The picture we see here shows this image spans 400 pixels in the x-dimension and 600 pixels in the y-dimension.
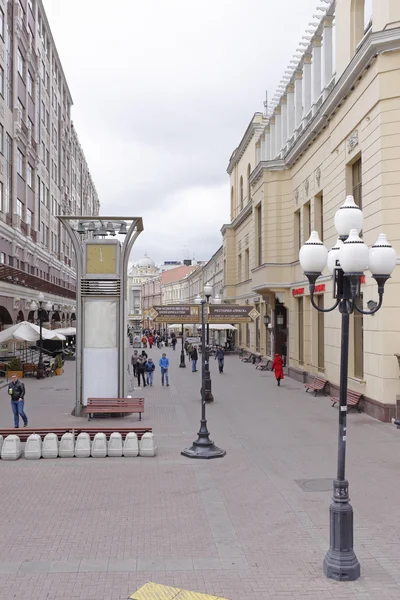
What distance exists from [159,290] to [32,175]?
7960cm

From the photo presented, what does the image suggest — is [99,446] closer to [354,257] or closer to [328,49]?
[354,257]

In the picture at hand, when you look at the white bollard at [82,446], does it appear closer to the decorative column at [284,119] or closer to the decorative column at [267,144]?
the decorative column at [284,119]

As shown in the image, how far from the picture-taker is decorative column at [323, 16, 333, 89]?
22.6m

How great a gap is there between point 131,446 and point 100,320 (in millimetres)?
5847

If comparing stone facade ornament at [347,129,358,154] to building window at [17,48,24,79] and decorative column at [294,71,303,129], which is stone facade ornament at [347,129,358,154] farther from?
building window at [17,48,24,79]

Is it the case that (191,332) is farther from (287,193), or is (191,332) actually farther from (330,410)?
(330,410)

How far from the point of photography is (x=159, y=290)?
120 m

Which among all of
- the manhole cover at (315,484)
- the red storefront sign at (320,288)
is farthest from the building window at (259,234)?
the manhole cover at (315,484)

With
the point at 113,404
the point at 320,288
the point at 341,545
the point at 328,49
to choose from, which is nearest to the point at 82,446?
the point at 113,404

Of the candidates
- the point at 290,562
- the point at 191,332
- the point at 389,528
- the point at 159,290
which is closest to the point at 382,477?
the point at 389,528

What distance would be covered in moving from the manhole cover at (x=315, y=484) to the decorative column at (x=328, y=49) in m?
17.5

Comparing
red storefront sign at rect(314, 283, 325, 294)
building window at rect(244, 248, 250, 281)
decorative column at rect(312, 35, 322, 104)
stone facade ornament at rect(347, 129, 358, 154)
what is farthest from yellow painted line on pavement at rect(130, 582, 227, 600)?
building window at rect(244, 248, 250, 281)

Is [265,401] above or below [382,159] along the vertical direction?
below

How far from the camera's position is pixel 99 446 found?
11797 millimetres
